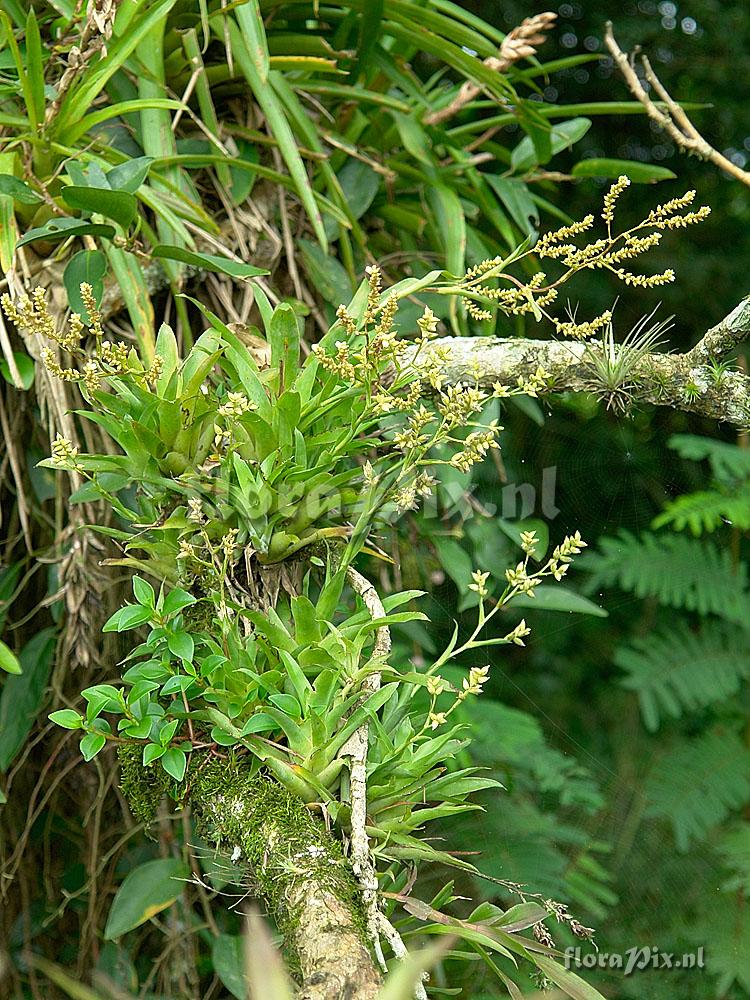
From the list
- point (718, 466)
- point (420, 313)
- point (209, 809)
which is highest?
point (420, 313)

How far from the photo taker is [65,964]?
0.90 metres

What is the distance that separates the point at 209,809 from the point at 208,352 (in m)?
0.25

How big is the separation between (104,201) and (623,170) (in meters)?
0.57

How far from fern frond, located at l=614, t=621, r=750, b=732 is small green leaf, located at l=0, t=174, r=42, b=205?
1.11 m

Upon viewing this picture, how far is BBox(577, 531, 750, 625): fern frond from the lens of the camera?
1.39 meters

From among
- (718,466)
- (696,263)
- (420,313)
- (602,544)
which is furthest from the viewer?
(696,263)

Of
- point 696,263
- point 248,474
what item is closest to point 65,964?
point 248,474

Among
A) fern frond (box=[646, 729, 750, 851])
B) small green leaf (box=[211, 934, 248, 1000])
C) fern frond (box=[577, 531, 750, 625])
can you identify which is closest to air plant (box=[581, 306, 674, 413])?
small green leaf (box=[211, 934, 248, 1000])

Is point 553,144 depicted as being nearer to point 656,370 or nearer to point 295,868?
point 656,370

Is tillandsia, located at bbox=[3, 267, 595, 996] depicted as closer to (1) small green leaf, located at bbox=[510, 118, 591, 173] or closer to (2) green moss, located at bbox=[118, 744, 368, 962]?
(2) green moss, located at bbox=[118, 744, 368, 962]

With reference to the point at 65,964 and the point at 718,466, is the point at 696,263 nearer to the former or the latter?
the point at 718,466

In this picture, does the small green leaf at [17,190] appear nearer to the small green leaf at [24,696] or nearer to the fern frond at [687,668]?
the small green leaf at [24,696]

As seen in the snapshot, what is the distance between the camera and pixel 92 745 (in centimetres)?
49

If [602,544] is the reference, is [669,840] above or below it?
below
